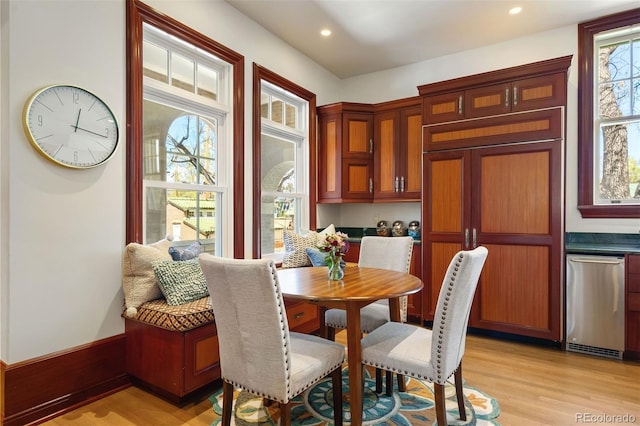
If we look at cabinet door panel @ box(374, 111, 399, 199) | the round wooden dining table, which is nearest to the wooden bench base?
the round wooden dining table

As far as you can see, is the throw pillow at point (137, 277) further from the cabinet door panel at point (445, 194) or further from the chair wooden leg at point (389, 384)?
the cabinet door panel at point (445, 194)

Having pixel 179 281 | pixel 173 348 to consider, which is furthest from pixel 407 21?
pixel 173 348

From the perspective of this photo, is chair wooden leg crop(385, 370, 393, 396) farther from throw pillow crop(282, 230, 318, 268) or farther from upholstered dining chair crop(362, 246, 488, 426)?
throw pillow crop(282, 230, 318, 268)

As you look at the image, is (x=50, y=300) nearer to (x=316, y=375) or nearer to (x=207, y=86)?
(x=316, y=375)

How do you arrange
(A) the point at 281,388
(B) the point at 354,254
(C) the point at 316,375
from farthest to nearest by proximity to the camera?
(B) the point at 354,254 → (C) the point at 316,375 → (A) the point at 281,388

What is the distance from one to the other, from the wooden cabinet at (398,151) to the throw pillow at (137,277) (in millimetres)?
2726

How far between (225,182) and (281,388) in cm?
215

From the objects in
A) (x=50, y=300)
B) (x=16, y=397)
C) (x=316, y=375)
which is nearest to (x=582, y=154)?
(x=316, y=375)

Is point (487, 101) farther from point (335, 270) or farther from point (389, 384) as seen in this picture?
point (389, 384)

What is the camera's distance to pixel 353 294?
178 cm

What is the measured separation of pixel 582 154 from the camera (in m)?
3.45

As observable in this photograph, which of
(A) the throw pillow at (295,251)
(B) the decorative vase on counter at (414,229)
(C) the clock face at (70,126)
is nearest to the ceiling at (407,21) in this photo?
(C) the clock face at (70,126)

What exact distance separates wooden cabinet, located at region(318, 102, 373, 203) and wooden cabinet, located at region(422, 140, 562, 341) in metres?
0.86

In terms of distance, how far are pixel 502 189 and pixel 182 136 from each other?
293cm
